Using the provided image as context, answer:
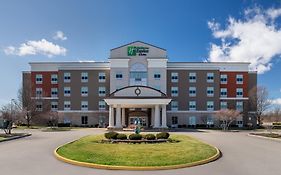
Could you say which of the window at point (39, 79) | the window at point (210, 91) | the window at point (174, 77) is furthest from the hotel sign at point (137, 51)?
the window at point (39, 79)

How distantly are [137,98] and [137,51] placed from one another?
14562mm

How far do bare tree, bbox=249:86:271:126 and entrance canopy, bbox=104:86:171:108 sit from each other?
26.9m

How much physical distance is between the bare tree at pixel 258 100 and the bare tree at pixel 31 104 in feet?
150

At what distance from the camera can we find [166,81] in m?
57.8

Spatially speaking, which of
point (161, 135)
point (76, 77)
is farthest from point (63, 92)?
point (161, 135)

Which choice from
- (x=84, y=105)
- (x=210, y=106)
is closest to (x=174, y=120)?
(x=210, y=106)

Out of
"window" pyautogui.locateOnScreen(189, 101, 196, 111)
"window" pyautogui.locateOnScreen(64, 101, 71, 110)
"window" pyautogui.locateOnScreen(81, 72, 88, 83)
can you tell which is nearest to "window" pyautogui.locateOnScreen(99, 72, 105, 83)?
"window" pyautogui.locateOnScreen(81, 72, 88, 83)

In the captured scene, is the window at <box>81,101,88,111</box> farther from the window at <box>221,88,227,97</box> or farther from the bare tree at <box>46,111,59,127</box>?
the window at <box>221,88,227,97</box>

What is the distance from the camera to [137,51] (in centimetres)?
5625

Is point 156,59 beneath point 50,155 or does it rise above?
above

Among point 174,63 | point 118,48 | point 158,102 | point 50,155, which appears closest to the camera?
point 50,155

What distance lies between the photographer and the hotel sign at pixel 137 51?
184 feet

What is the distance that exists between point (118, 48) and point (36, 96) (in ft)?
72.1

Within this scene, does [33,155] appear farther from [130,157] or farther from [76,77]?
[76,77]
